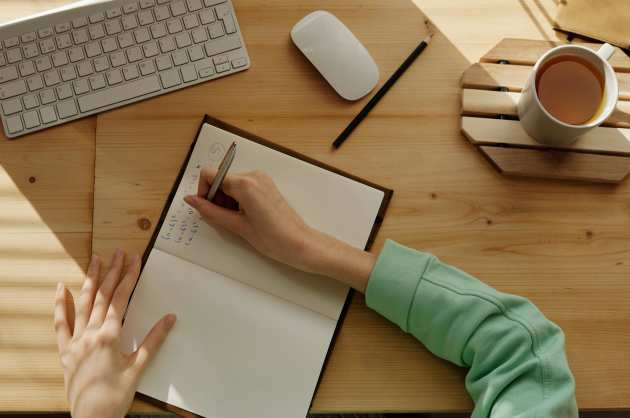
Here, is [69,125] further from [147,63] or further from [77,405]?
[77,405]

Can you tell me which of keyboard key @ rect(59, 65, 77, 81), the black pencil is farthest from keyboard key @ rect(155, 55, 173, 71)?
the black pencil

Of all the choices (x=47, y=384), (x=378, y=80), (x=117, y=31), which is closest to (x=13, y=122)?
(x=117, y=31)

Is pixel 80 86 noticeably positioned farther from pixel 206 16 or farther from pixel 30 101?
pixel 206 16

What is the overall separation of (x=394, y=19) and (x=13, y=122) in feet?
1.74

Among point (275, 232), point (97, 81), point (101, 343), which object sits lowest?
point (101, 343)

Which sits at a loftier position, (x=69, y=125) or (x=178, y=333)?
(x=69, y=125)

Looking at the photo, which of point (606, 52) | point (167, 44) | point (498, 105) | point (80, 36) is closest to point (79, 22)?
point (80, 36)

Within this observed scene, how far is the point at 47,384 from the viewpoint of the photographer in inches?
26.8

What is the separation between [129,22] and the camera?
0.75 metres

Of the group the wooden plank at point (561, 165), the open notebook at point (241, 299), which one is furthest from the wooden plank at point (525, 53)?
the open notebook at point (241, 299)

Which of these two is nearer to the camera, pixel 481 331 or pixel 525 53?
pixel 481 331

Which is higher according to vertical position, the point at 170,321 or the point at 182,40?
the point at 182,40

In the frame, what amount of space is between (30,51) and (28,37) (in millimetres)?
20

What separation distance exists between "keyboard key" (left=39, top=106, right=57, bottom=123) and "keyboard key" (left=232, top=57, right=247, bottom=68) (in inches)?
9.6
